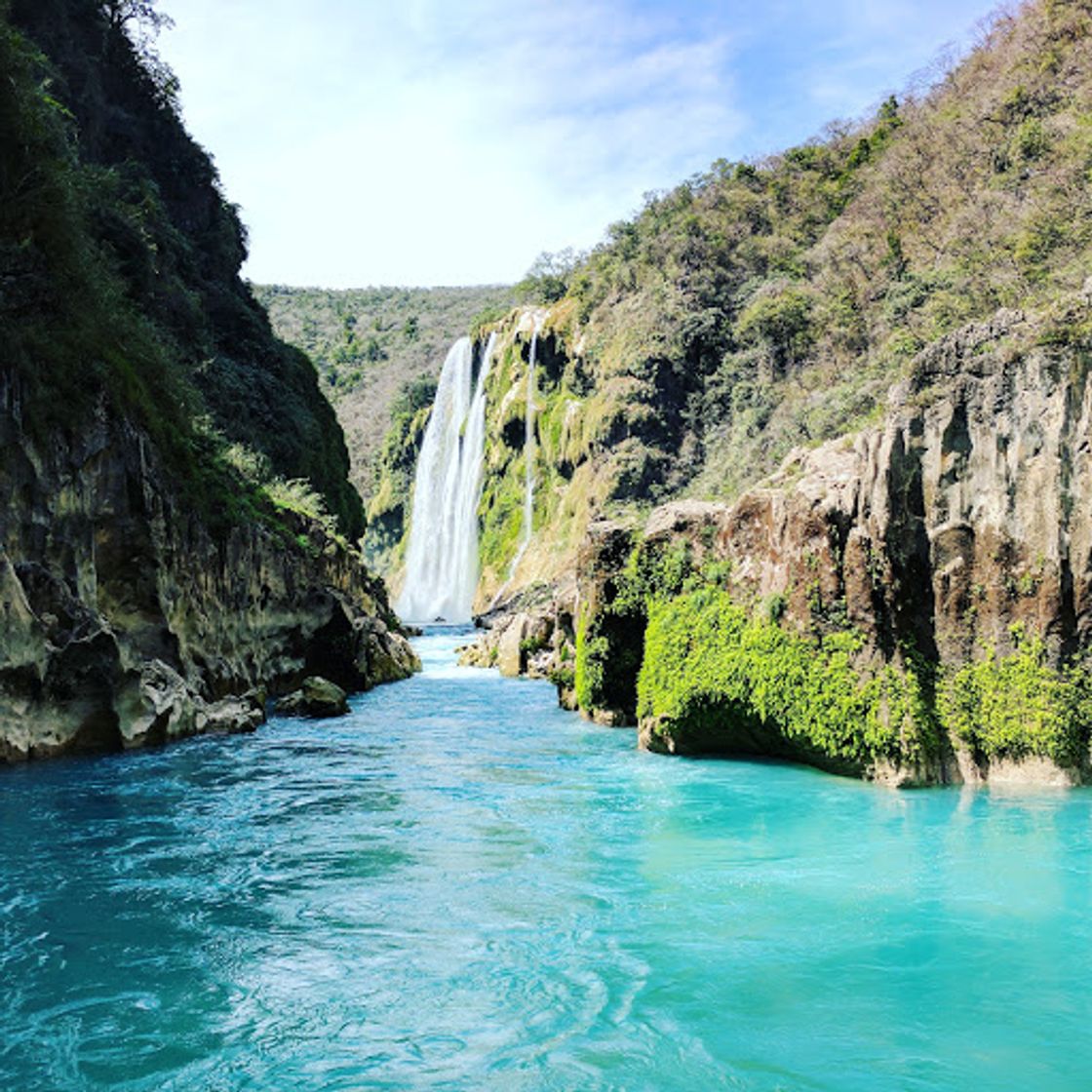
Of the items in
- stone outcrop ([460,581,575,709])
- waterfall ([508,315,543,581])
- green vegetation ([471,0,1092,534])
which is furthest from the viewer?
waterfall ([508,315,543,581])

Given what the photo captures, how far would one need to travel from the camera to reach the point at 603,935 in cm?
733

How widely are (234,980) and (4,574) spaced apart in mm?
8463

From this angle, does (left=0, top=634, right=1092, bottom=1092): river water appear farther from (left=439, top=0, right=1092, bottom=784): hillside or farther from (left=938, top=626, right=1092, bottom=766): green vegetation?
(left=439, top=0, right=1092, bottom=784): hillside

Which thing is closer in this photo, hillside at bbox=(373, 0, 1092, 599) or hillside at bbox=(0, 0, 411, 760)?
hillside at bbox=(0, 0, 411, 760)

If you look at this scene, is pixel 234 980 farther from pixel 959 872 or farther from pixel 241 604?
pixel 241 604

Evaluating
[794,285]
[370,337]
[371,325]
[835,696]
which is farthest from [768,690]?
[371,325]

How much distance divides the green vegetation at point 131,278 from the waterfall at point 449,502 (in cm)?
1920

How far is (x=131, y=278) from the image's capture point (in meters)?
27.0

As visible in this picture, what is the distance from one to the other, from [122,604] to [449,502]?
52949 mm

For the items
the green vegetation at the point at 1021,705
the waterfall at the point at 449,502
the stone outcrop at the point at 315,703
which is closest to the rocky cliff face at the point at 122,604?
the stone outcrop at the point at 315,703

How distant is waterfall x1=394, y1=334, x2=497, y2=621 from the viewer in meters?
66.2

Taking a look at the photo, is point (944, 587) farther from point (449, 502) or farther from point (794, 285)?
point (449, 502)

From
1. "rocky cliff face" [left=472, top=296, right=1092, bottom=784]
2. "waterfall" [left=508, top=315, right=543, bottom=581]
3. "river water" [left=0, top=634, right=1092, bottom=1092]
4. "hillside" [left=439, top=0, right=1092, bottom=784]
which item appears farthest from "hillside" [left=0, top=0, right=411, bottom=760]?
"waterfall" [left=508, top=315, right=543, bottom=581]

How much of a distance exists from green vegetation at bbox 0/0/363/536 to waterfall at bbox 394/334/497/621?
19.2 m
